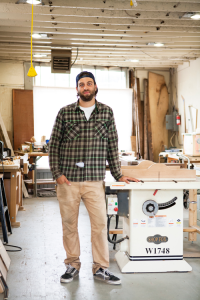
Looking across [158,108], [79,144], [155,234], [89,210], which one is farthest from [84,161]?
[158,108]

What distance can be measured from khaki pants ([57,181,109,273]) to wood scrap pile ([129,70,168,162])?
20.1 feet

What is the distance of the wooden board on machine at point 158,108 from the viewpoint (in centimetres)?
898

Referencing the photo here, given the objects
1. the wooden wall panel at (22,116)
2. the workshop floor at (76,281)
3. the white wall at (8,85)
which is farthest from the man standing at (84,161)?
the white wall at (8,85)

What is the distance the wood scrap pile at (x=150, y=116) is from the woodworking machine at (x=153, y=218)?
5.79 metres

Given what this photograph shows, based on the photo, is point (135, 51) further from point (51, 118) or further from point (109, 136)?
point (109, 136)

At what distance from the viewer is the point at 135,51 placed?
7238mm

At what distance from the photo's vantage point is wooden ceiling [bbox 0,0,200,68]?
4.76 meters

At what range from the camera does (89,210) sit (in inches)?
110

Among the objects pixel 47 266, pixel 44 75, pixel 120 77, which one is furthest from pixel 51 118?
pixel 47 266

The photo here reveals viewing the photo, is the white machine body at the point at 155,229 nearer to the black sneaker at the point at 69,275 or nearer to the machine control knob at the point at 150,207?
the machine control knob at the point at 150,207

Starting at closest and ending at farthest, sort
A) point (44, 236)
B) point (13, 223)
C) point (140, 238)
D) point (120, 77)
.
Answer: point (140, 238), point (44, 236), point (13, 223), point (120, 77)

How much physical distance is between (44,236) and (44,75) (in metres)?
5.34

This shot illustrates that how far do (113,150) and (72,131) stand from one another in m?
0.40

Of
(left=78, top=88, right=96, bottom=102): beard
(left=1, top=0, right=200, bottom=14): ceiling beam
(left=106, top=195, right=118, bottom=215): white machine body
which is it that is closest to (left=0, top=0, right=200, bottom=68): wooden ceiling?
(left=1, top=0, right=200, bottom=14): ceiling beam
